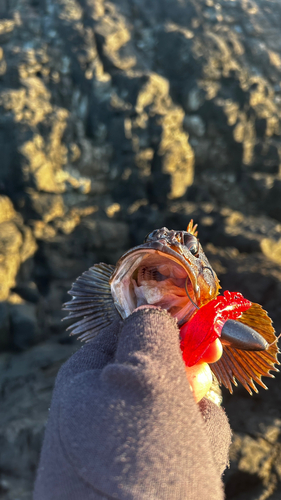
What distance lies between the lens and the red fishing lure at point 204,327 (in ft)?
3.63

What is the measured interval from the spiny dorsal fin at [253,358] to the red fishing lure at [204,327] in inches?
7.7

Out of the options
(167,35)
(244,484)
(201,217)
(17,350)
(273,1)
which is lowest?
(17,350)

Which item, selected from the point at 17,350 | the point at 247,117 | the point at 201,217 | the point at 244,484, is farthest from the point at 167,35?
the point at 244,484

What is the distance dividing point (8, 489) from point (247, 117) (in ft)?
24.3

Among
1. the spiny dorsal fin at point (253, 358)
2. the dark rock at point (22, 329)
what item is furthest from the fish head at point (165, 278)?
the dark rock at point (22, 329)

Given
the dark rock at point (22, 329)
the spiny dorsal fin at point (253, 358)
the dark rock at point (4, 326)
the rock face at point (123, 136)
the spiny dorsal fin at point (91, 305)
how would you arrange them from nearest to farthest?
the spiny dorsal fin at point (253, 358), the spiny dorsal fin at point (91, 305), the dark rock at point (4, 326), the dark rock at point (22, 329), the rock face at point (123, 136)

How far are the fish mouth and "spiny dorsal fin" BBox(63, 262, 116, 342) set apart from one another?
258mm

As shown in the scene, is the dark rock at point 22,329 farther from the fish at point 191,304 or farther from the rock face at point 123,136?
the fish at point 191,304

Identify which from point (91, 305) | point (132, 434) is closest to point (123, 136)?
point (91, 305)

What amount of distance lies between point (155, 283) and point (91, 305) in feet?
1.32

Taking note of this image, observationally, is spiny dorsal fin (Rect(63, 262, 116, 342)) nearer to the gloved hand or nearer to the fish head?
the fish head

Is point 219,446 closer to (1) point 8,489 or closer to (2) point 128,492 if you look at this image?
(2) point 128,492

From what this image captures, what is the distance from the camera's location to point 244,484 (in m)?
3.88

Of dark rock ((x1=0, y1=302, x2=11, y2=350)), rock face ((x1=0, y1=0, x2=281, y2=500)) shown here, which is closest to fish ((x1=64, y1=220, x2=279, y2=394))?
rock face ((x1=0, y1=0, x2=281, y2=500))
